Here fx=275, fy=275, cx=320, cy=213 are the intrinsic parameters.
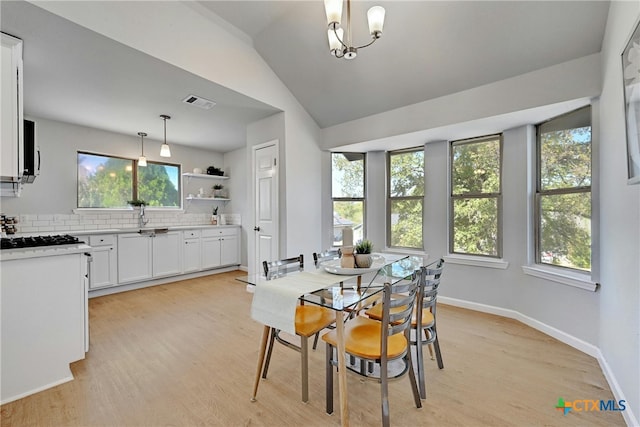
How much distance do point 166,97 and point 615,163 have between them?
13.9 feet

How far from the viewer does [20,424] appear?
1.61 meters

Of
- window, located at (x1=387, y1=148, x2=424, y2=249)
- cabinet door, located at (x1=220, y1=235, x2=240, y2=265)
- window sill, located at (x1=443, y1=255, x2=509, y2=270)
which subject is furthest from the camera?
cabinet door, located at (x1=220, y1=235, x2=240, y2=265)

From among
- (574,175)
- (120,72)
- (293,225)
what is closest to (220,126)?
(120,72)

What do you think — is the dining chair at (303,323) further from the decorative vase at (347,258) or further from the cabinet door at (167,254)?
the cabinet door at (167,254)

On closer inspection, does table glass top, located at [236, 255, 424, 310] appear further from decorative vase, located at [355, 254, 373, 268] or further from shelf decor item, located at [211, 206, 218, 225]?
shelf decor item, located at [211, 206, 218, 225]

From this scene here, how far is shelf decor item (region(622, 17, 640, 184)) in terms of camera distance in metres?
1.46

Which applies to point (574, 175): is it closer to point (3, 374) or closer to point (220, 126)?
point (220, 126)

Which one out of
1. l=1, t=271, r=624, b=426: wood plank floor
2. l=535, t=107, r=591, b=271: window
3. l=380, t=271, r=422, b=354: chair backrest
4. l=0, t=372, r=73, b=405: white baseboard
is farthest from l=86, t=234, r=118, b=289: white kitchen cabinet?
l=535, t=107, r=591, b=271: window

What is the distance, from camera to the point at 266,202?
13.5 ft

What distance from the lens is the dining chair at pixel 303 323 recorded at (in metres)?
1.76

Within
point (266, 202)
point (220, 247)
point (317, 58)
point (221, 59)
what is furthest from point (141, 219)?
point (317, 58)

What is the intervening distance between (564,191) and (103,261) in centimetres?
579

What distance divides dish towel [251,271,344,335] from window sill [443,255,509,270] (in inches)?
90.6

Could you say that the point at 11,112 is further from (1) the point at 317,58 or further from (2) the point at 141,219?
(2) the point at 141,219
